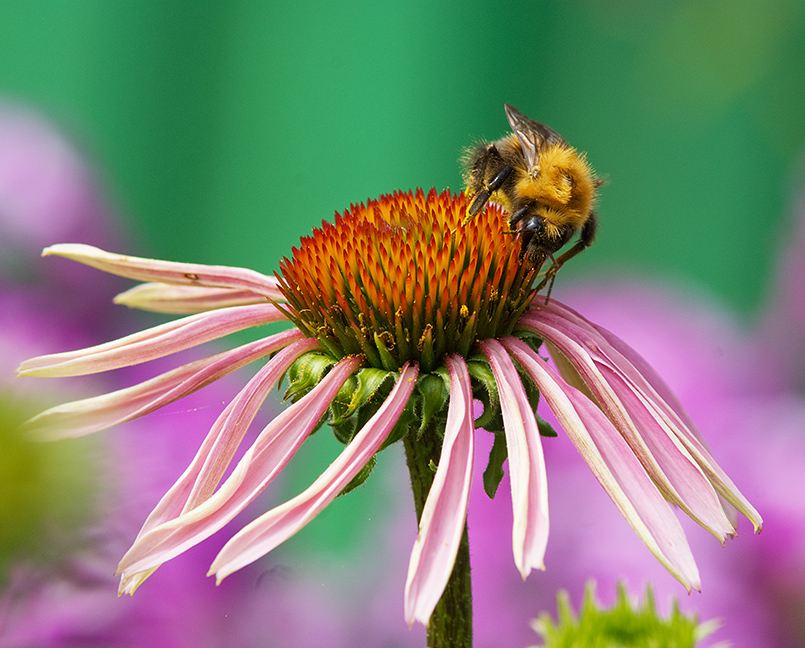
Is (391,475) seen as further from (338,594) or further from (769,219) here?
(769,219)

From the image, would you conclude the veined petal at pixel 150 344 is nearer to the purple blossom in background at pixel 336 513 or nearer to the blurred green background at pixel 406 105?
the purple blossom in background at pixel 336 513

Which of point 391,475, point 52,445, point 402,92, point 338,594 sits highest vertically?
point 402,92

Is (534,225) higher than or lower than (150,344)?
higher

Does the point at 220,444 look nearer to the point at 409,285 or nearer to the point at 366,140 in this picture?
the point at 409,285

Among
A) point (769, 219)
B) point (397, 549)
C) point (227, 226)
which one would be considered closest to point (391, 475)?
point (397, 549)

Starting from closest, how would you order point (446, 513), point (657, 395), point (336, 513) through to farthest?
point (446, 513) → point (657, 395) → point (336, 513)

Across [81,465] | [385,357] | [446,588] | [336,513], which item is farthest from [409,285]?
[336,513]

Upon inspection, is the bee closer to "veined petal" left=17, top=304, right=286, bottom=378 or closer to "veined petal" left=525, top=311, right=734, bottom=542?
"veined petal" left=525, top=311, right=734, bottom=542
